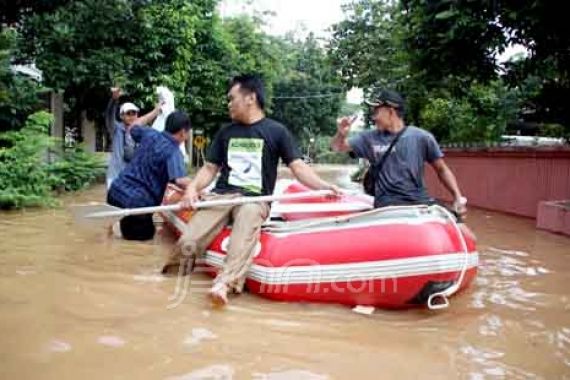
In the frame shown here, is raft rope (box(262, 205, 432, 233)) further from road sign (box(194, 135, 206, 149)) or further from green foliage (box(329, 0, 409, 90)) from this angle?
road sign (box(194, 135, 206, 149))

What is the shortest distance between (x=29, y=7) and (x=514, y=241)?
6125mm

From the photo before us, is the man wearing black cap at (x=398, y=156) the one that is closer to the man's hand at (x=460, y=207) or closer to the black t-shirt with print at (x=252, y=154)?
the man's hand at (x=460, y=207)

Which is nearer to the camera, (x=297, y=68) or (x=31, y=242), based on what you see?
(x=31, y=242)

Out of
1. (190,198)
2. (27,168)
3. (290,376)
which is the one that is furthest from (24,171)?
(290,376)

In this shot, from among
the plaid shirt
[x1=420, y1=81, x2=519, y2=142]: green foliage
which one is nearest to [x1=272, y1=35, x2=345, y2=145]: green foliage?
[x1=420, y1=81, x2=519, y2=142]: green foliage

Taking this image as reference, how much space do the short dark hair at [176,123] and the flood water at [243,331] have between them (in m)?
1.19

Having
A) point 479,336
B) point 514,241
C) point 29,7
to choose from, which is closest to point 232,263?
point 479,336

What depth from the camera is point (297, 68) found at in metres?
45.5

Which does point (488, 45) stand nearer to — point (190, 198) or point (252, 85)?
point (252, 85)

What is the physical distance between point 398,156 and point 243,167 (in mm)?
1122

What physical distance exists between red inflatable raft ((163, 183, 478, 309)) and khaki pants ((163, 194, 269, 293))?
0.14 metres

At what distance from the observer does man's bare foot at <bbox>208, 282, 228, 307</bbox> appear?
4.20 metres

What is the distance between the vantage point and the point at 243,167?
4770 mm

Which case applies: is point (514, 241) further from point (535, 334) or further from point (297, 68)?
point (297, 68)
